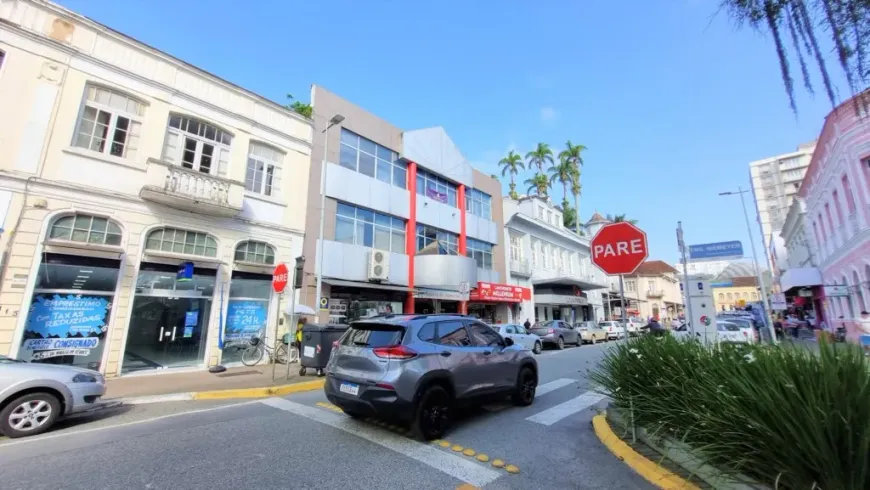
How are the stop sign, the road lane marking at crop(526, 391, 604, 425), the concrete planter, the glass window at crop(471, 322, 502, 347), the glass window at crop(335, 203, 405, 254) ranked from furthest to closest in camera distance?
the glass window at crop(335, 203, 405, 254)
the glass window at crop(471, 322, 502, 347)
the road lane marking at crop(526, 391, 604, 425)
the stop sign
the concrete planter

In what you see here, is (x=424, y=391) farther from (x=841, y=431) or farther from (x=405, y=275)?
(x=405, y=275)

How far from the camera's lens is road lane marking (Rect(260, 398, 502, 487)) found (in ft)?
13.8

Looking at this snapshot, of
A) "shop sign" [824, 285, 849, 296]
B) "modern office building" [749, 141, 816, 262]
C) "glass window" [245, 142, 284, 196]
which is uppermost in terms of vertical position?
"modern office building" [749, 141, 816, 262]

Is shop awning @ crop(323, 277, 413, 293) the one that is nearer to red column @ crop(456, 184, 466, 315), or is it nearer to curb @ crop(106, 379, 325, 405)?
red column @ crop(456, 184, 466, 315)

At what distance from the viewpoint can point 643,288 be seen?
193ft

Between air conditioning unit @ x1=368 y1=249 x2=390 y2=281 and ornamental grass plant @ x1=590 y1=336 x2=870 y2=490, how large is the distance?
14.2m

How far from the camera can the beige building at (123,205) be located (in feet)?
33.0

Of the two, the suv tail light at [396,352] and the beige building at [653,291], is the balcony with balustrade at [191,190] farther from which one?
the beige building at [653,291]

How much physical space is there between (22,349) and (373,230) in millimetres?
12292

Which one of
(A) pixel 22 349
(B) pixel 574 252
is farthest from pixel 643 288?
(A) pixel 22 349

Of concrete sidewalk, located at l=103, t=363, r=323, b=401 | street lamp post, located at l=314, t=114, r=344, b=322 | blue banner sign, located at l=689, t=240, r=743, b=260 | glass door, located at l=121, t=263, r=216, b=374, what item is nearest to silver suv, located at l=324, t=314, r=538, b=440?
concrete sidewalk, located at l=103, t=363, r=323, b=401

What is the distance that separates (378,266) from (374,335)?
1230 cm

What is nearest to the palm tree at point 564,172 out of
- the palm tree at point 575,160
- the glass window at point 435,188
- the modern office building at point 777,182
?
the palm tree at point 575,160

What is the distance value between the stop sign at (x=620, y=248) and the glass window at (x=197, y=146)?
12.8 metres
